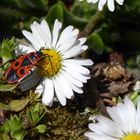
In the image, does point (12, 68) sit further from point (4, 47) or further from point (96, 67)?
point (96, 67)

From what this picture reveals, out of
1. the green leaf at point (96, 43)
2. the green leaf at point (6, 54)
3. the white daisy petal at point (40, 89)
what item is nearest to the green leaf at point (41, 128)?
the white daisy petal at point (40, 89)

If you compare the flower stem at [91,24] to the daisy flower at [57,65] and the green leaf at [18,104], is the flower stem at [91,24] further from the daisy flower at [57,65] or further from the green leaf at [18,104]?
the green leaf at [18,104]

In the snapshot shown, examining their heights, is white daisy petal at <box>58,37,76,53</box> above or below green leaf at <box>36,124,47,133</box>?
above

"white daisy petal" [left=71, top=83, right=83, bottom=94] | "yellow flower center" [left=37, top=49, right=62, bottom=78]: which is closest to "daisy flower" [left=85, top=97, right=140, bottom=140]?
"white daisy petal" [left=71, top=83, right=83, bottom=94]

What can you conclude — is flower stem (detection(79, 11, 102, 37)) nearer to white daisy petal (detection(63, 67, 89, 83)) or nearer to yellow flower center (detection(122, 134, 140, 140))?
white daisy petal (detection(63, 67, 89, 83))

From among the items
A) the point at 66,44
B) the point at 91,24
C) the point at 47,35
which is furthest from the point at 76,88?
the point at 91,24

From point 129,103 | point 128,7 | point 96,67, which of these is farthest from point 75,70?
point 128,7
